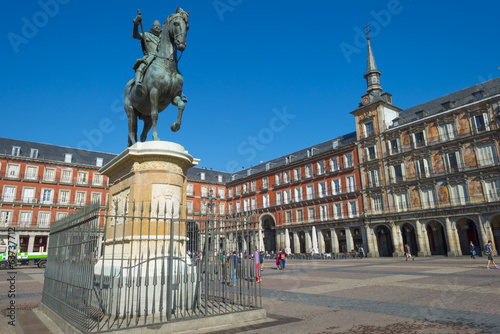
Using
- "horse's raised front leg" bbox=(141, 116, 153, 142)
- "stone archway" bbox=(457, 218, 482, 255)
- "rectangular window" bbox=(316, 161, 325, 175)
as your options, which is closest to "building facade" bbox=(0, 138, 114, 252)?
"rectangular window" bbox=(316, 161, 325, 175)

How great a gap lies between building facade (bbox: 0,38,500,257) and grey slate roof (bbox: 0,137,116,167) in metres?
0.13

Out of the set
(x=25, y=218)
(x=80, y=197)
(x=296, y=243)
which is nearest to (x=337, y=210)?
(x=296, y=243)

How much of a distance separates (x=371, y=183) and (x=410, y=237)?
23.0 ft

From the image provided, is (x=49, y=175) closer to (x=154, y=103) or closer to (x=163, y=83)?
(x=154, y=103)

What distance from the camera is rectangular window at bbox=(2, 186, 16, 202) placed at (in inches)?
1487

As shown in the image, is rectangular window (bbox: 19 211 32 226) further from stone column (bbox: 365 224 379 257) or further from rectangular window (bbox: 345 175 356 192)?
stone column (bbox: 365 224 379 257)

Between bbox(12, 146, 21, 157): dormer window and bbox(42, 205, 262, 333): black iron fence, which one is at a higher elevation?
bbox(12, 146, 21, 157): dormer window

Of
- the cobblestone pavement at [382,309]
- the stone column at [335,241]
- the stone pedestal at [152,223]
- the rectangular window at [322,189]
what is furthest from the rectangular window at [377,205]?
the stone pedestal at [152,223]

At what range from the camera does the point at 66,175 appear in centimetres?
Answer: 4194

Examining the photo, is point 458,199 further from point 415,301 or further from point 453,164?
point 415,301

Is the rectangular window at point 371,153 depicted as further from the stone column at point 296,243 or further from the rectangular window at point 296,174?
the stone column at point 296,243

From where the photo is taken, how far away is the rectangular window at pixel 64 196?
41156 mm

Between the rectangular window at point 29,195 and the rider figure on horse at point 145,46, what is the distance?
4008 centimetres

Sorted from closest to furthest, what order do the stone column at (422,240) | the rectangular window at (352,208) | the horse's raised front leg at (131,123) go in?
1. the horse's raised front leg at (131,123)
2. the stone column at (422,240)
3. the rectangular window at (352,208)
